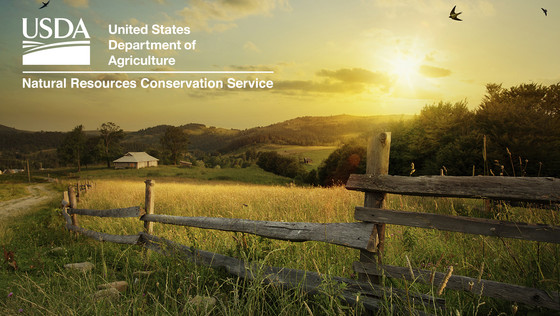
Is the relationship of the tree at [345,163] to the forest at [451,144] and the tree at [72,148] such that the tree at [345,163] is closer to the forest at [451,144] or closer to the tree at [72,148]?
the forest at [451,144]

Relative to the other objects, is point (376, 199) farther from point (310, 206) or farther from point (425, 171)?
point (425, 171)

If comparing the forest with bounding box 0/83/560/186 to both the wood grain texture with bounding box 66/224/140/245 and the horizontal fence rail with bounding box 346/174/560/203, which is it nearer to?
the horizontal fence rail with bounding box 346/174/560/203

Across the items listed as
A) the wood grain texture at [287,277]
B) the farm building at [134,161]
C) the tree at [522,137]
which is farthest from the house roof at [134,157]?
the wood grain texture at [287,277]

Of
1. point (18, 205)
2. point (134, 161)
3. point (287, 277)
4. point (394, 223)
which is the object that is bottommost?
point (18, 205)

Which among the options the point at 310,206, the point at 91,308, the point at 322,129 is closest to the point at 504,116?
the point at 310,206

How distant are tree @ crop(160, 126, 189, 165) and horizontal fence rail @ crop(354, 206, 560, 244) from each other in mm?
76278

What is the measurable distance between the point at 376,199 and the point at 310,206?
6037 mm

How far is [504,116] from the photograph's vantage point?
71.8ft

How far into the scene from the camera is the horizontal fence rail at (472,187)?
102 inches

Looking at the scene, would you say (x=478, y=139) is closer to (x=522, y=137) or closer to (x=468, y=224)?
(x=522, y=137)

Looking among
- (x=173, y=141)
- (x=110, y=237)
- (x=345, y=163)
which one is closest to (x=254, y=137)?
(x=173, y=141)

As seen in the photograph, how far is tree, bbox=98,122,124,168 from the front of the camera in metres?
63.8

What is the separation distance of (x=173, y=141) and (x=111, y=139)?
13.6 m

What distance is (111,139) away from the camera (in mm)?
65312
